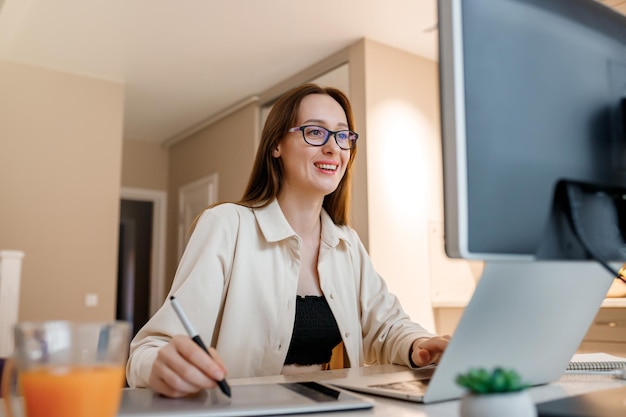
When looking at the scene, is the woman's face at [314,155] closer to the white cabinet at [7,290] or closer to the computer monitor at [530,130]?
the computer monitor at [530,130]

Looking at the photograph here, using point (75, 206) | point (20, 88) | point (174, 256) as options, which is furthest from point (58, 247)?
point (174, 256)

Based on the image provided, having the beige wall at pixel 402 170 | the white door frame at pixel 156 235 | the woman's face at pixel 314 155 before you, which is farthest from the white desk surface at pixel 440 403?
the white door frame at pixel 156 235

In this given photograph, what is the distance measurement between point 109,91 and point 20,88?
0.63 m

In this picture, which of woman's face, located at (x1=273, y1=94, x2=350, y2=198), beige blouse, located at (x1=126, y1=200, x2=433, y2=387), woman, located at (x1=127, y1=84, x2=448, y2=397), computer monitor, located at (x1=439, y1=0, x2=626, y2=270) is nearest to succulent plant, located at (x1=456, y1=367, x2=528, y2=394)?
computer monitor, located at (x1=439, y1=0, x2=626, y2=270)

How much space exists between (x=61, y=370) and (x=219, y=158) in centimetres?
480

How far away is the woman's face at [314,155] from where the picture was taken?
1.50 metres

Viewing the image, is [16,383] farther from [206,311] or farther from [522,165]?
[206,311]

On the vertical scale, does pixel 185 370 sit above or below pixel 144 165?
below

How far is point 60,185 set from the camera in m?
4.23

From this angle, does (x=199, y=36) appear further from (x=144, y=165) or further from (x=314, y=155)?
(x=144, y=165)

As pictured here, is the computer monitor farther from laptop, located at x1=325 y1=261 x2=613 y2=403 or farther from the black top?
the black top

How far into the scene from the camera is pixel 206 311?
1.14 metres

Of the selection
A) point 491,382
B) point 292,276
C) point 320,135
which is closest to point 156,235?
point 320,135

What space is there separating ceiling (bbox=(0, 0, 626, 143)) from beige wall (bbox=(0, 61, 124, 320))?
0.69 ft
